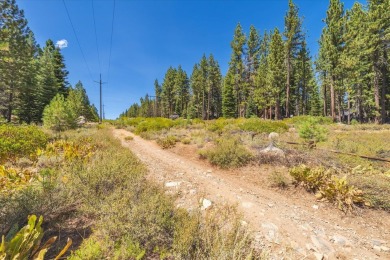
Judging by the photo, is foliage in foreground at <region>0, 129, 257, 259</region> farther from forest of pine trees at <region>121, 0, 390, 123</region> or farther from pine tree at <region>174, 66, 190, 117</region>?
pine tree at <region>174, 66, 190, 117</region>

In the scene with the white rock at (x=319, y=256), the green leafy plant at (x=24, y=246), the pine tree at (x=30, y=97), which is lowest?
the white rock at (x=319, y=256)

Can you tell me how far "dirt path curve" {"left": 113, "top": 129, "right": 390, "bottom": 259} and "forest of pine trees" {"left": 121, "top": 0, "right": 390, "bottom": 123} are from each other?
2643cm

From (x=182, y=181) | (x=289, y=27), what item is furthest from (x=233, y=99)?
(x=182, y=181)

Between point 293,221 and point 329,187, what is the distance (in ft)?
5.47

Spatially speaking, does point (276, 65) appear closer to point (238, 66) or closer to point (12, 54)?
point (238, 66)

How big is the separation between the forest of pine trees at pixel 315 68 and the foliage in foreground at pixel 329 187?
83.8 ft

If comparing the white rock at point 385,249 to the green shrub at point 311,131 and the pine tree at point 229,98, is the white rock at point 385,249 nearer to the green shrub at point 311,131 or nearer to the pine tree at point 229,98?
the green shrub at point 311,131

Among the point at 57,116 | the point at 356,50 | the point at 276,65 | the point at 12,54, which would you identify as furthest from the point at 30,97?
the point at 356,50

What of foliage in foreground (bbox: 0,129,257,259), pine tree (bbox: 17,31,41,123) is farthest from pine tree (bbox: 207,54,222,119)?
foliage in foreground (bbox: 0,129,257,259)

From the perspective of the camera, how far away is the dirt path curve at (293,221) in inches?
120

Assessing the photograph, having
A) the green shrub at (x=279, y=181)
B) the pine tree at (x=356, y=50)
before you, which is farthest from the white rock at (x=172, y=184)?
the pine tree at (x=356, y=50)

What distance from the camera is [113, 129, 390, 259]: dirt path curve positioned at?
9.98 ft

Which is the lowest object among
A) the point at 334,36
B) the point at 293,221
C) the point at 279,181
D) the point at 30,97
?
the point at 293,221

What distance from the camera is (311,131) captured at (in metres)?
9.12
